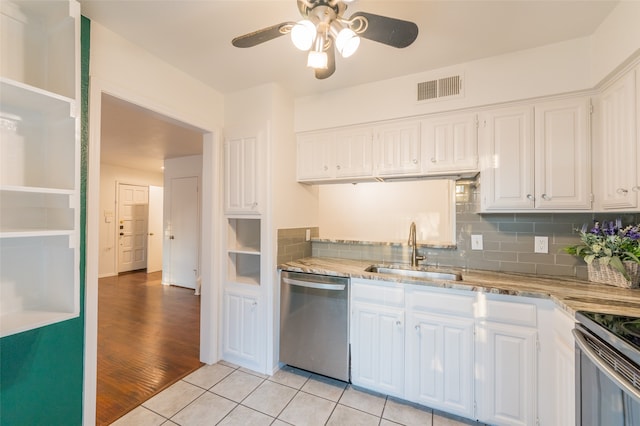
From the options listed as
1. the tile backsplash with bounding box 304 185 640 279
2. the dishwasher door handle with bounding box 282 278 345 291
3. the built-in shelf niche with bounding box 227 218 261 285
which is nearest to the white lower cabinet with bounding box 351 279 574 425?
the dishwasher door handle with bounding box 282 278 345 291

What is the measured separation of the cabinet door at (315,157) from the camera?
2441 mm

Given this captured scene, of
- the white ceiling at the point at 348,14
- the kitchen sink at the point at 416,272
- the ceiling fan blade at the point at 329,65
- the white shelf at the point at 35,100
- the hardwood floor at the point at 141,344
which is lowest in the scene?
the hardwood floor at the point at 141,344

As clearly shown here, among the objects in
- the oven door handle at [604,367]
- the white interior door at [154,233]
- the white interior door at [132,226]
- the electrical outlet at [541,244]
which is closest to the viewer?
the oven door handle at [604,367]

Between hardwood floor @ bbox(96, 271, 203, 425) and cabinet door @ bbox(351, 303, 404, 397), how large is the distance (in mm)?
1449

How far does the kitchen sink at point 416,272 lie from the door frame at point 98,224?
1.43m

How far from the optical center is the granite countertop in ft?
4.20

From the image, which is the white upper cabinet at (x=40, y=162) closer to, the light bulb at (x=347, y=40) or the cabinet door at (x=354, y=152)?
the light bulb at (x=347, y=40)

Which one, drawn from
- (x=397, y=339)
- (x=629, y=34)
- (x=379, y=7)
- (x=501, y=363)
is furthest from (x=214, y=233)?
(x=629, y=34)

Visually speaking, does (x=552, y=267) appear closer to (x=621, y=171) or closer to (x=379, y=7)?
(x=621, y=171)

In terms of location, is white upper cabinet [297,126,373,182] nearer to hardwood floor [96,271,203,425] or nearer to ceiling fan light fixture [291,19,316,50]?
ceiling fan light fixture [291,19,316,50]

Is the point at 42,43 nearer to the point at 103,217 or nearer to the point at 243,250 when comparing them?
the point at 243,250

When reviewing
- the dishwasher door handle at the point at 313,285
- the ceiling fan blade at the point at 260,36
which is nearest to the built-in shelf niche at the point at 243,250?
the dishwasher door handle at the point at 313,285

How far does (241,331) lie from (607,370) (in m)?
2.27

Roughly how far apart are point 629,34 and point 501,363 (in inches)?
75.4
